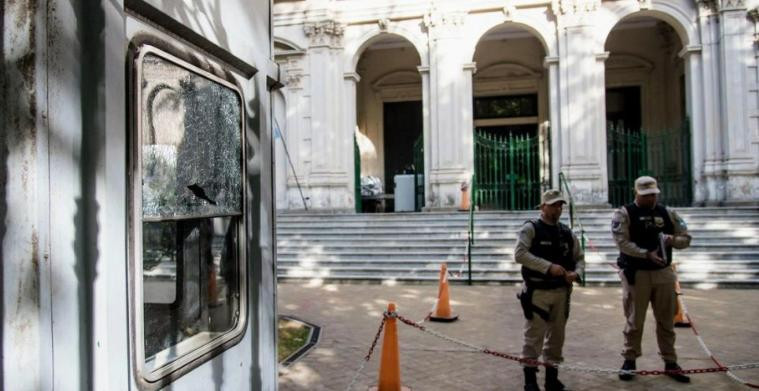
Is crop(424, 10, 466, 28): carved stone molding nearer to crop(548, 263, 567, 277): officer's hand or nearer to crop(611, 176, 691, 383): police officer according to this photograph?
crop(611, 176, 691, 383): police officer

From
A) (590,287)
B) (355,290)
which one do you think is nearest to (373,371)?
(355,290)

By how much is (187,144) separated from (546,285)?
10.6ft

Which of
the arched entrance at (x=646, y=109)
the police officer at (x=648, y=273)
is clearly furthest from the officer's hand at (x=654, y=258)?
the arched entrance at (x=646, y=109)

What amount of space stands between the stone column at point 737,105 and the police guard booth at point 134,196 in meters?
15.1

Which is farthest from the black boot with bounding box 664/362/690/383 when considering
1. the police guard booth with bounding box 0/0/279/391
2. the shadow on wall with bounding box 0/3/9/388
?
the shadow on wall with bounding box 0/3/9/388

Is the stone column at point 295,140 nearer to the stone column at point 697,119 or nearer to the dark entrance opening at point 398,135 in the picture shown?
the dark entrance opening at point 398,135

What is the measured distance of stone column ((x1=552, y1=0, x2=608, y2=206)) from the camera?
51.8ft

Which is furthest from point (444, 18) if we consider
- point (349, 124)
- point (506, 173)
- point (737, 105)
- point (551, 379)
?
point (551, 379)

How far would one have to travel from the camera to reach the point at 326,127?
17328 mm

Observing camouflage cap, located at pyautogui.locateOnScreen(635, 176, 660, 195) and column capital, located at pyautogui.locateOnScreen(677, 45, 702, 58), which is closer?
camouflage cap, located at pyautogui.locateOnScreen(635, 176, 660, 195)

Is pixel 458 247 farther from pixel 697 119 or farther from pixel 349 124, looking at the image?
pixel 697 119

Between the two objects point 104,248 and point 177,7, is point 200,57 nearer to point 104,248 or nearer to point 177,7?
point 177,7

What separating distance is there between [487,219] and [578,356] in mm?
7568

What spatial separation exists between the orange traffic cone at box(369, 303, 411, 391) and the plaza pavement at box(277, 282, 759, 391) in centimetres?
47
